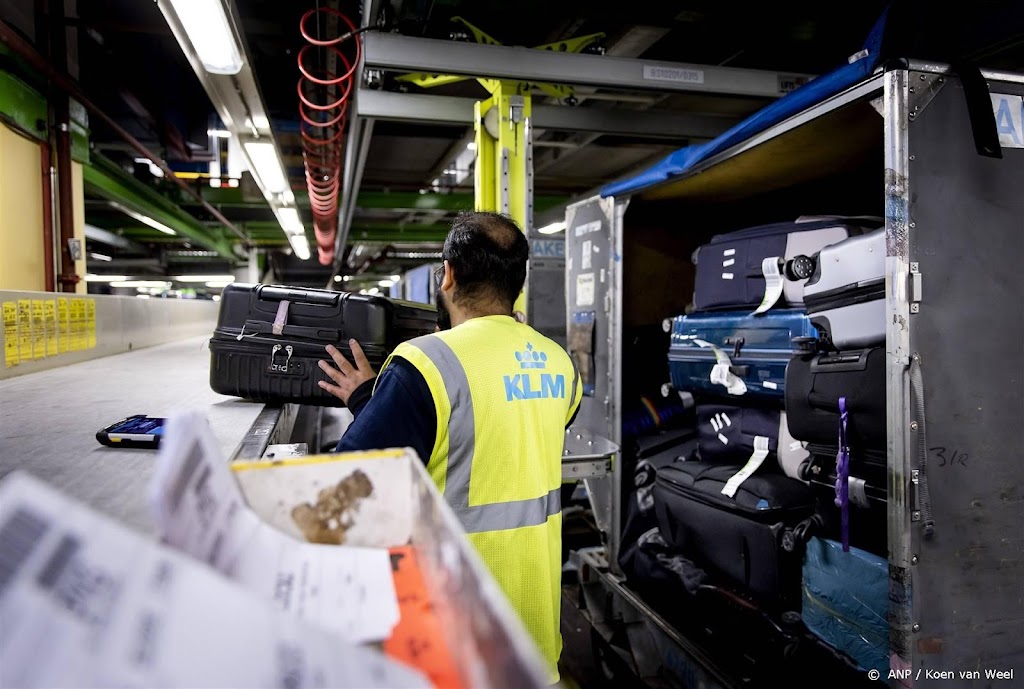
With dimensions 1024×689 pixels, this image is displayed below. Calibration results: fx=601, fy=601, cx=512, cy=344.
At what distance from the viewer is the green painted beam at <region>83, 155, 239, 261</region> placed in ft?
20.5

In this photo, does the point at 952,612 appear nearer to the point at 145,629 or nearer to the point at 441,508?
the point at 441,508

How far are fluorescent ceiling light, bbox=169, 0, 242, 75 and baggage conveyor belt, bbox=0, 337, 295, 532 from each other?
5.14ft

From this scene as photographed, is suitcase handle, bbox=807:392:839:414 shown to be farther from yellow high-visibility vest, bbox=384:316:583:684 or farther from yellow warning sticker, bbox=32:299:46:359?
yellow warning sticker, bbox=32:299:46:359

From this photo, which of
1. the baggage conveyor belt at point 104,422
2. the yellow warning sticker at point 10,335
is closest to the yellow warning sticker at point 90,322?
the baggage conveyor belt at point 104,422

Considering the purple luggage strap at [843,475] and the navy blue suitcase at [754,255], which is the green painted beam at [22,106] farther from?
the purple luggage strap at [843,475]

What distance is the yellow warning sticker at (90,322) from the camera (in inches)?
150

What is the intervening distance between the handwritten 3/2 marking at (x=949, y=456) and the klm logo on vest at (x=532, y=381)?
113 cm

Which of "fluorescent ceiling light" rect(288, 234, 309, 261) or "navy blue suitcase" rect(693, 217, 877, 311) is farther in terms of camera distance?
"fluorescent ceiling light" rect(288, 234, 309, 261)

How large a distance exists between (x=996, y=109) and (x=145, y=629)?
242cm

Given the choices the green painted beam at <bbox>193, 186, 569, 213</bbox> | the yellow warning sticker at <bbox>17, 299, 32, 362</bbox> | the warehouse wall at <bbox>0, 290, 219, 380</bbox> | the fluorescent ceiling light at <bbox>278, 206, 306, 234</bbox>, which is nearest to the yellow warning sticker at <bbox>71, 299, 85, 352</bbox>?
the warehouse wall at <bbox>0, 290, 219, 380</bbox>

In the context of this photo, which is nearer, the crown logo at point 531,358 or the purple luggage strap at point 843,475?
the crown logo at point 531,358

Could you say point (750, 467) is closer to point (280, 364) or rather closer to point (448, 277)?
point (448, 277)

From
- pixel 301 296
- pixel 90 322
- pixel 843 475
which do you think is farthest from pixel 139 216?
pixel 843 475

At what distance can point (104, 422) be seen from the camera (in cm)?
180
